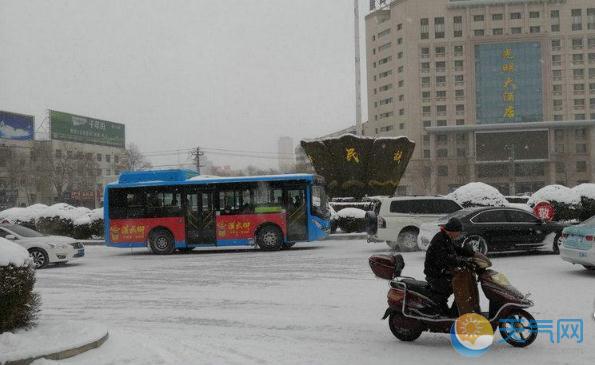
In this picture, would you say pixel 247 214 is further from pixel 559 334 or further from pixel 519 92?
pixel 519 92

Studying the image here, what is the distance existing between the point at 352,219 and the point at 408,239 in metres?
7.92

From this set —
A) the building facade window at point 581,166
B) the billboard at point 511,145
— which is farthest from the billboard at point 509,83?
the building facade window at point 581,166

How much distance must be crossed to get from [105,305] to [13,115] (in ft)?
187

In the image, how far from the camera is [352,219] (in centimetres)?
2656

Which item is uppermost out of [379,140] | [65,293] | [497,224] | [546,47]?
[546,47]

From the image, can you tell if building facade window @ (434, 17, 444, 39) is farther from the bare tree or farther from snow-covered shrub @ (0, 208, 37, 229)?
snow-covered shrub @ (0, 208, 37, 229)

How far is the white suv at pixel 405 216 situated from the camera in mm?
18547

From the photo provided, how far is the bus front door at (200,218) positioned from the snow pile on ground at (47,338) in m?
13.3

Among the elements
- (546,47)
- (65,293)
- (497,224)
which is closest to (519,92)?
(546,47)

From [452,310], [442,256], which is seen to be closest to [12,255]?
[442,256]

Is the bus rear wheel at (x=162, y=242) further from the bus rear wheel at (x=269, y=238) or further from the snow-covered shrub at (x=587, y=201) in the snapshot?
the snow-covered shrub at (x=587, y=201)

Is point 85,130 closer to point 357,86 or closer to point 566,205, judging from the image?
point 357,86

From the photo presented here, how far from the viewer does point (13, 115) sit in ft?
200

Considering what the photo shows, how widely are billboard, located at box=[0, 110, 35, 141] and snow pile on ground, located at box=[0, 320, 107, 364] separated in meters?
57.1
